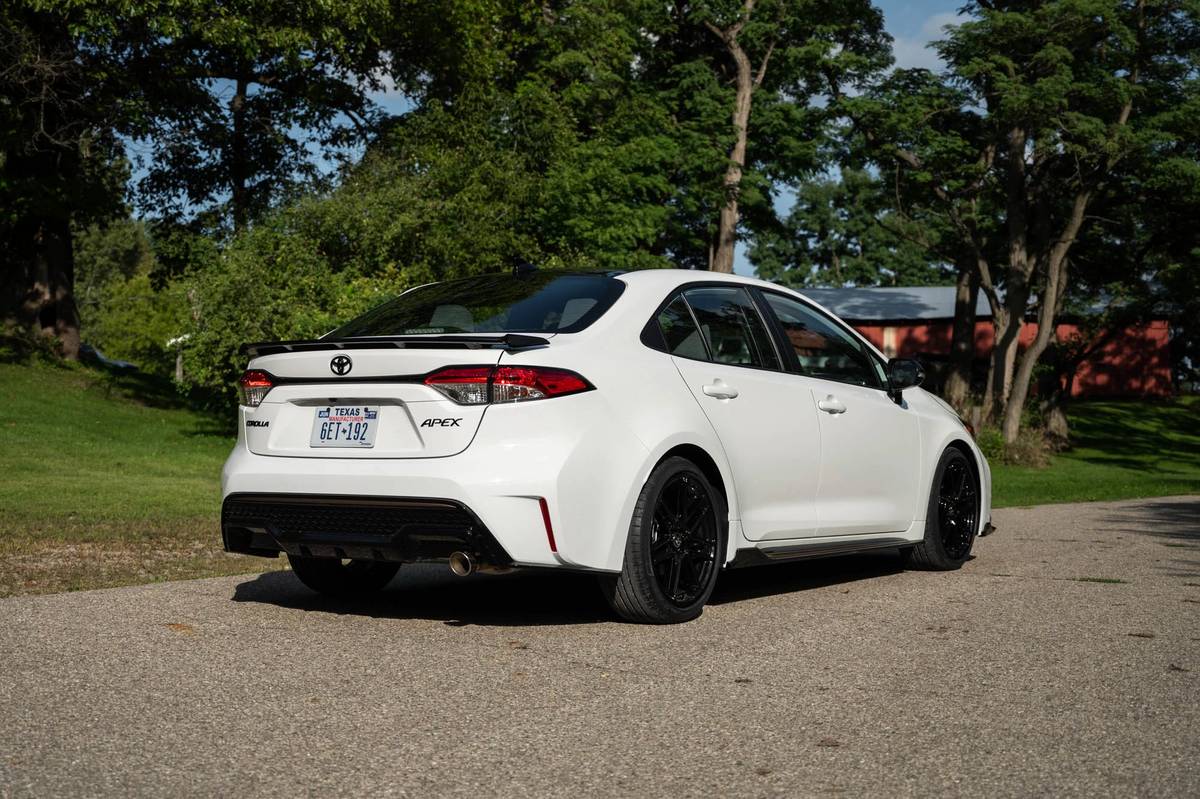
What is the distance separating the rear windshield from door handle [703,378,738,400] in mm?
614

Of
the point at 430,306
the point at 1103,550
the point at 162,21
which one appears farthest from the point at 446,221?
the point at 430,306

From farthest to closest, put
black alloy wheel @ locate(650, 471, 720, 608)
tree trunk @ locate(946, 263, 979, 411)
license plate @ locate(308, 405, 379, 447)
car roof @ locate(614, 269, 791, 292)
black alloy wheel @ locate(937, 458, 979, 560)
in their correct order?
tree trunk @ locate(946, 263, 979, 411), black alloy wheel @ locate(937, 458, 979, 560), car roof @ locate(614, 269, 791, 292), black alloy wheel @ locate(650, 471, 720, 608), license plate @ locate(308, 405, 379, 447)

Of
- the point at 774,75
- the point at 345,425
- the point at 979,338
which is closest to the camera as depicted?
the point at 345,425

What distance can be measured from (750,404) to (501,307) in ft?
4.31

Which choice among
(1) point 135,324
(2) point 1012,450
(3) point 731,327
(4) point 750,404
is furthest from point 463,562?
(1) point 135,324

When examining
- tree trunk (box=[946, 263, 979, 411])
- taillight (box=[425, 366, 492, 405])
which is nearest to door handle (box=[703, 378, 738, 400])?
taillight (box=[425, 366, 492, 405])

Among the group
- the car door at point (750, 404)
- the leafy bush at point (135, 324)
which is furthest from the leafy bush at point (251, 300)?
the leafy bush at point (135, 324)

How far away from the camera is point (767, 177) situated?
37656mm

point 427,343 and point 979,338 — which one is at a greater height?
point 979,338

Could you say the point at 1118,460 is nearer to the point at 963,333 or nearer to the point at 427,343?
the point at 963,333

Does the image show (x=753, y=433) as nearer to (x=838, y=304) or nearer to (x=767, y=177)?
(x=767, y=177)

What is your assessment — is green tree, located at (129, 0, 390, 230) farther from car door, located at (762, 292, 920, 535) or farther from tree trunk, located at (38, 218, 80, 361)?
car door, located at (762, 292, 920, 535)

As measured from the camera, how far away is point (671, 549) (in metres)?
6.09

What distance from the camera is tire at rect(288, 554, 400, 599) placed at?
6.94 m
